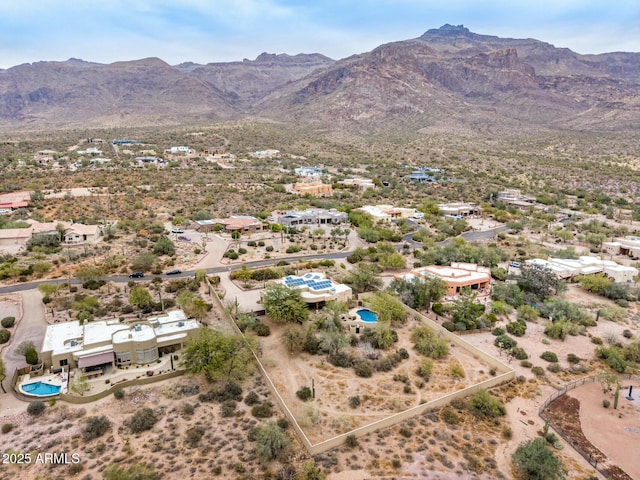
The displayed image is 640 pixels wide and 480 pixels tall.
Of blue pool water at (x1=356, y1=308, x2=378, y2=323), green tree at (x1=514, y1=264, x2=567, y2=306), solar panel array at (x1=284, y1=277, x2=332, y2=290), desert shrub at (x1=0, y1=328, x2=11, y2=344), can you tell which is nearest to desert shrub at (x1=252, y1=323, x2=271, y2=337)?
solar panel array at (x1=284, y1=277, x2=332, y2=290)

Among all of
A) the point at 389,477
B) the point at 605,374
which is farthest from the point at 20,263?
the point at 605,374

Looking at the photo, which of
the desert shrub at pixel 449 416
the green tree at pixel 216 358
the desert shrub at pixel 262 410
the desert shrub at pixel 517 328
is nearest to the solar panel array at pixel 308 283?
the green tree at pixel 216 358

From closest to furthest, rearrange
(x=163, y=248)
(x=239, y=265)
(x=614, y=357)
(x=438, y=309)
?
(x=614, y=357), (x=438, y=309), (x=239, y=265), (x=163, y=248)

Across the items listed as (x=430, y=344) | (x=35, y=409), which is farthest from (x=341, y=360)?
(x=35, y=409)

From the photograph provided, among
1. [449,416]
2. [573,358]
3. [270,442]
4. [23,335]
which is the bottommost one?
[23,335]

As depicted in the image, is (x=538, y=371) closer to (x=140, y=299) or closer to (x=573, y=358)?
(x=573, y=358)

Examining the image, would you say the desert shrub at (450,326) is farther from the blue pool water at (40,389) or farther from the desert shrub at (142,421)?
the blue pool water at (40,389)

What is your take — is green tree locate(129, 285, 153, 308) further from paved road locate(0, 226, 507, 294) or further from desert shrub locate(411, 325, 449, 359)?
desert shrub locate(411, 325, 449, 359)
